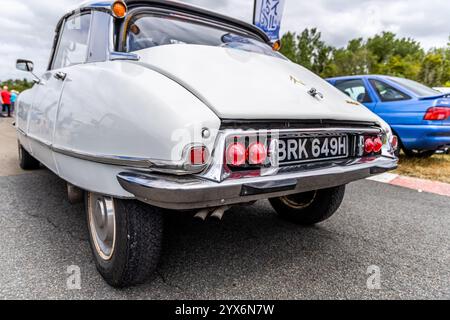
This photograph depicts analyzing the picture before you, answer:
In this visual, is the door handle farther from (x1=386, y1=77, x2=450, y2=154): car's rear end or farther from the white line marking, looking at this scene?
(x1=386, y1=77, x2=450, y2=154): car's rear end

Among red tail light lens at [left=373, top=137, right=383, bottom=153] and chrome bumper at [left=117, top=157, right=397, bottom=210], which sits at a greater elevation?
red tail light lens at [left=373, top=137, right=383, bottom=153]

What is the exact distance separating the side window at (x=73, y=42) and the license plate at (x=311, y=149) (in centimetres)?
152

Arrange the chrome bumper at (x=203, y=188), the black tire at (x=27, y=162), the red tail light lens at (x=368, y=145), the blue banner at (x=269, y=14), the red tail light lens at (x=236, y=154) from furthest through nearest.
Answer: the blue banner at (x=269, y=14)
the black tire at (x=27, y=162)
the red tail light lens at (x=368, y=145)
the red tail light lens at (x=236, y=154)
the chrome bumper at (x=203, y=188)

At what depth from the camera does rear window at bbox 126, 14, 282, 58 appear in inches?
76.4

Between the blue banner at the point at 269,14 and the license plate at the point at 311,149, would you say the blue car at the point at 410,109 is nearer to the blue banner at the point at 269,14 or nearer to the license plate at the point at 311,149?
the blue banner at the point at 269,14

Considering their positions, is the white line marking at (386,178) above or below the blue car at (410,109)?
below

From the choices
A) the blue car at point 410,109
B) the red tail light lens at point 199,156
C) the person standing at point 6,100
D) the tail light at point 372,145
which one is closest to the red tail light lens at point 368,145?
the tail light at point 372,145

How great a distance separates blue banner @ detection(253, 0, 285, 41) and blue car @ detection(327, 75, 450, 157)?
221cm

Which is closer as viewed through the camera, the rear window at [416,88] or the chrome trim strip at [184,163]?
the chrome trim strip at [184,163]

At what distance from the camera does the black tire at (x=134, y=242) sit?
1.47m

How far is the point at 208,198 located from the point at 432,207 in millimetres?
3134

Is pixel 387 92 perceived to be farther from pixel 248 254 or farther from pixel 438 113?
pixel 248 254

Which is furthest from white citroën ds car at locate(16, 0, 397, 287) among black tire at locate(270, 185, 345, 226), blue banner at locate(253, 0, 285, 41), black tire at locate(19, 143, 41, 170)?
blue banner at locate(253, 0, 285, 41)
